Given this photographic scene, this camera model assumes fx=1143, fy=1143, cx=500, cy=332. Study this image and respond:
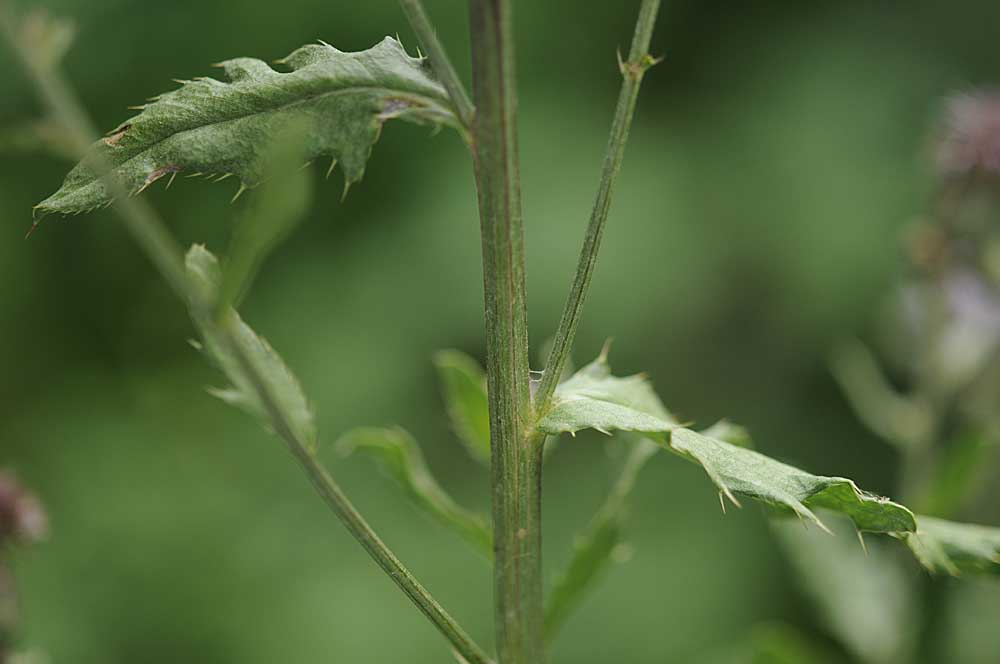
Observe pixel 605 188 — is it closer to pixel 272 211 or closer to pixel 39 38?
pixel 272 211

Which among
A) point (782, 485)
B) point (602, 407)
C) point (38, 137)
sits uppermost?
point (38, 137)

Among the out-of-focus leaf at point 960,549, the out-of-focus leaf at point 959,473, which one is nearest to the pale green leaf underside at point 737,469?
the out-of-focus leaf at point 960,549

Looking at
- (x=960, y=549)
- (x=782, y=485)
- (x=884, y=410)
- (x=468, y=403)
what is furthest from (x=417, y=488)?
(x=884, y=410)

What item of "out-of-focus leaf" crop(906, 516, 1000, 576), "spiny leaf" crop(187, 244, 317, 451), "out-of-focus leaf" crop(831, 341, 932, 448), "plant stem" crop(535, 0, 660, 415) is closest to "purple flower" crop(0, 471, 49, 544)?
"spiny leaf" crop(187, 244, 317, 451)

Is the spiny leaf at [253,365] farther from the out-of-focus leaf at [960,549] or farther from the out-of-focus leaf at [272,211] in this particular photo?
the out-of-focus leaf at [960,549]

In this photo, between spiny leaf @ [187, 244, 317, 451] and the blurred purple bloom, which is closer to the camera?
spiny leaf @ [187, 244, 317, 451]

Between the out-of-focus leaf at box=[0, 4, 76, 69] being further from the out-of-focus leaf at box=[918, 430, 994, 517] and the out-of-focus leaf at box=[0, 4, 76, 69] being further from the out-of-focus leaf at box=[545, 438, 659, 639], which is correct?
the out-of-focus leaf at box=[918, 430, 994, 517]

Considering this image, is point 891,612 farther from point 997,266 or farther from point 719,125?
point 719,125
